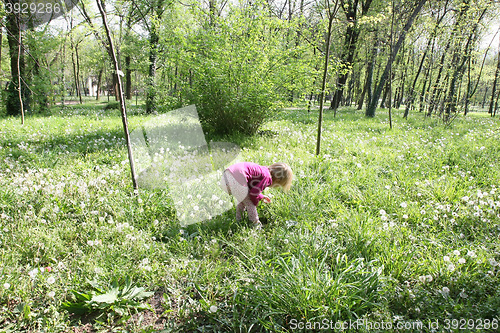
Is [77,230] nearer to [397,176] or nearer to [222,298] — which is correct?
[222,298]

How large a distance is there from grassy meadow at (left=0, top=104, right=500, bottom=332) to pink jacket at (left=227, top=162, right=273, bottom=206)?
0.36 metres

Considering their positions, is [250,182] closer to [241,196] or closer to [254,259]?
[241,196]

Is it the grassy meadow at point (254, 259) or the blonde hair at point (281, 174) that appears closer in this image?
the grassy meadow at point (254, 259)

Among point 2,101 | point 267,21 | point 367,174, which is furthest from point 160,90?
point 2,101

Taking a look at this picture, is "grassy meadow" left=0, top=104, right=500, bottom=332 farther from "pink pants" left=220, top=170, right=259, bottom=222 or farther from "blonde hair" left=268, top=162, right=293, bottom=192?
"blonde hair" left=268, top=162, right=293, bottom=192

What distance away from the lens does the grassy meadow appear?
187 centimetres

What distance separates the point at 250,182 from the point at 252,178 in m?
0.06

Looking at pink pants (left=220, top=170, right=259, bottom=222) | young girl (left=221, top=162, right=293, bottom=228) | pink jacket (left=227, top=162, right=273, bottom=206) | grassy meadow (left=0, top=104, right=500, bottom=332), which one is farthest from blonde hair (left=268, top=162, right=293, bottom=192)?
pink pants (left=220, top=170, right=259, bottom=222)

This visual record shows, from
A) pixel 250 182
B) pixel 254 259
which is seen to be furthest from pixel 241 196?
pixel 254 259

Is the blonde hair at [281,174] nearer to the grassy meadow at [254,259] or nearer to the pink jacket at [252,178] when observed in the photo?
the pink jacket at [252,178]

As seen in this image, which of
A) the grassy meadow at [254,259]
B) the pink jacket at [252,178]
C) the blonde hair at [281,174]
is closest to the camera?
the grassy meadow at [254,259]

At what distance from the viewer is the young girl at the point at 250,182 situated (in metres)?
3.06

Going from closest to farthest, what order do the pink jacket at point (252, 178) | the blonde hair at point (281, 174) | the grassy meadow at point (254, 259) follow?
1. the grassy meadow at point (254, 259)
2. the pink jacket at point (252, 178)
3. the blonde hair at point (281, 174)

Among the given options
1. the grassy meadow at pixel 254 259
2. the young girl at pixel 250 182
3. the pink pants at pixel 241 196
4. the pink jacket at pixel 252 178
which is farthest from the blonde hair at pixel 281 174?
the pink pants at pixel 241 196
